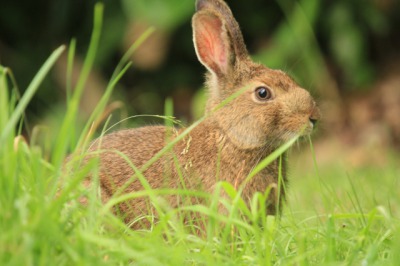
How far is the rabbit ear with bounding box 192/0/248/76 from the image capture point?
473cm

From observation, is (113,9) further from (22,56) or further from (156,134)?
(156,134)

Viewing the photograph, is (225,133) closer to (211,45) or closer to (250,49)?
(211,45)

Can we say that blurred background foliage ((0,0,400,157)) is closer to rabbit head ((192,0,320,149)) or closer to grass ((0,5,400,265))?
rabbit head ((192,0,320,149))

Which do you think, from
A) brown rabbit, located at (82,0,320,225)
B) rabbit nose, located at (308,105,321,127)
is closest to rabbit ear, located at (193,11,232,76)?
brown rabbit, located at (82,0,320,225)

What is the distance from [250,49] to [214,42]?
417 cm

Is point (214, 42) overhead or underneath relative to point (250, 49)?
overhead

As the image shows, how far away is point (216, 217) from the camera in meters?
3.03

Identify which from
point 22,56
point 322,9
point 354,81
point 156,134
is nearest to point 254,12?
point 322,9

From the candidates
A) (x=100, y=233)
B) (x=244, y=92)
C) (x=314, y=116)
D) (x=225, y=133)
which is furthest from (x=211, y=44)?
(x=100, y=233)

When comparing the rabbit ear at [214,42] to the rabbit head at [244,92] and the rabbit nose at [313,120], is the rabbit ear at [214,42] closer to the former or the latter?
the rabbit head at [244,92]

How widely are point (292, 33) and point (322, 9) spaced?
59 cm

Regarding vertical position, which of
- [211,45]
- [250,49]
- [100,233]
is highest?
[211,45]

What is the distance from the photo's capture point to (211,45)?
4.81 metres

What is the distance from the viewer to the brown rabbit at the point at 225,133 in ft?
14.6
